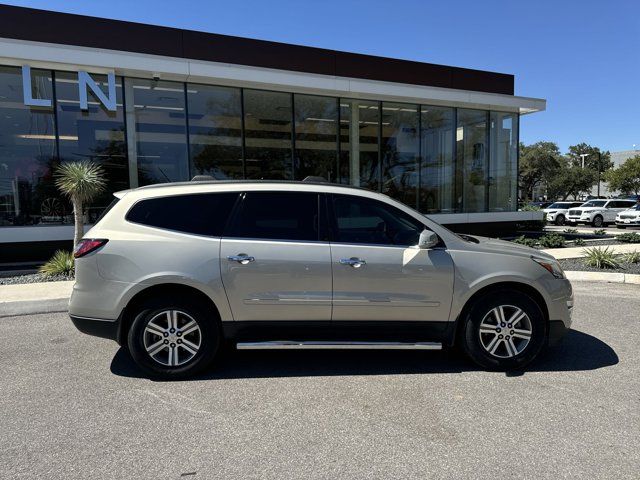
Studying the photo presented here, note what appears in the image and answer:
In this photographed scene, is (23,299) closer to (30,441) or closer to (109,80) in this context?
(30,441)

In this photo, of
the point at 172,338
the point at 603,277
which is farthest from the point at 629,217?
the point at 172,338

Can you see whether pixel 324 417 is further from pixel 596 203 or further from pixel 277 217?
pixel 596 203

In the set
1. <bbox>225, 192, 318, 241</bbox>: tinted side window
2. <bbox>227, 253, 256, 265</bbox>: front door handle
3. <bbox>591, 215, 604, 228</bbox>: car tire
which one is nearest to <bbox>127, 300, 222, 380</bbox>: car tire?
<bbox>227, 253, 256, 265</bbox>: front door handle

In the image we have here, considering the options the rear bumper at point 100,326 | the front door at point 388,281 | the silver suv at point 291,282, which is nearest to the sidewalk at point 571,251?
the silver suv at point 291,282

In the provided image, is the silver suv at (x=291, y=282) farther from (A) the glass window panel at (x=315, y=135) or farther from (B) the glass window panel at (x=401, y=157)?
(B) the glass window panel at (x=401, y=157)

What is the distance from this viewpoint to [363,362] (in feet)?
15.1

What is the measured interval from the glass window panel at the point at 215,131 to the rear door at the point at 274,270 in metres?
9.69

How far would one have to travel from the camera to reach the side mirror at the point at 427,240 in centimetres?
412

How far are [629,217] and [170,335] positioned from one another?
2879 cm

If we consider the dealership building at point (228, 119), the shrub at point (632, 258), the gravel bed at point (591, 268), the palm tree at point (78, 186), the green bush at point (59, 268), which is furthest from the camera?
the dealership building at point (228, 119)

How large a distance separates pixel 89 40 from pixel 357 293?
1103 centimetres

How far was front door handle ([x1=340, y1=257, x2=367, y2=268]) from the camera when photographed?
411 centimetres

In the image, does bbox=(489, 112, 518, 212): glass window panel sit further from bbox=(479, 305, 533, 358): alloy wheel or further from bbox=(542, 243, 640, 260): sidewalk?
bbox=(479, 305, 533, 358): alloy wheel

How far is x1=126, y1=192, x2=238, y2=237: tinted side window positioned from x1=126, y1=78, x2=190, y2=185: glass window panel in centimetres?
890
